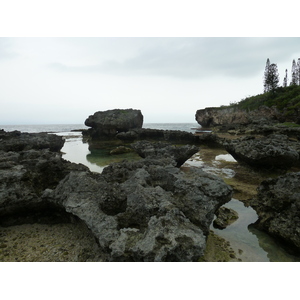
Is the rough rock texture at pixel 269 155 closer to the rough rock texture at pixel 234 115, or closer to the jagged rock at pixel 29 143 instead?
the jagged rock at pixel 29 143

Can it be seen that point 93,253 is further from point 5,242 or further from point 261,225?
point 261,225

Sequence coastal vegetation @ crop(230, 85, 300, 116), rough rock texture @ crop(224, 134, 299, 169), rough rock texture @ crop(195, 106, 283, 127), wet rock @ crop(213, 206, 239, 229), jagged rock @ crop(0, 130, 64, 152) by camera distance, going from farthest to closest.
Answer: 1. rough rock texture @ crop(195, 106, 283, 127)
2. coastal vegetation @ crop(230, 85, 300, 116)
3. jagged rock @ crop(0, 130, 64, 152)
4. rough rock texture @ crop(224, 134, 299, 169)
5. wet rock @ crop(213, 206, 239, 229)

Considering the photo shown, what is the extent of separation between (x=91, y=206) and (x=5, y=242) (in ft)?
6.48

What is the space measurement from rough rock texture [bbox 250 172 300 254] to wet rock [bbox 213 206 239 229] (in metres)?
0.63

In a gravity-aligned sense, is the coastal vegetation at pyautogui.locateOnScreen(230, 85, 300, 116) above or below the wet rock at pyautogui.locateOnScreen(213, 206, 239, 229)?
above

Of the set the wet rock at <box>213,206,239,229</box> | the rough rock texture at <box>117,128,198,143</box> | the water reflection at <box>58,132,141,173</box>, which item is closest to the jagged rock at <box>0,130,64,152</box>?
the water reflection at <box>58,132,141,173</box>

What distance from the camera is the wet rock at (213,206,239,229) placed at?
5281 mm

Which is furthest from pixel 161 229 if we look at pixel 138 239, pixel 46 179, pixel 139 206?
pixel 46 179

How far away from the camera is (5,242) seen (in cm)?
429

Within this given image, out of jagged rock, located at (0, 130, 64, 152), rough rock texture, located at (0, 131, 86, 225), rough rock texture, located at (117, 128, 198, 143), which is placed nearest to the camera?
A: rough rock texture, located at (0, 131, 86, 225)

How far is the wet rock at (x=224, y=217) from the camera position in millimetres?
5281

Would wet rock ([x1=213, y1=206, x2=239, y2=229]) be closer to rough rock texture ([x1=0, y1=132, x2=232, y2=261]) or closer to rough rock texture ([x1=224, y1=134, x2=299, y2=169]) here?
rough rock texture ([x1=0, y1=132, x2=232, y2=261])

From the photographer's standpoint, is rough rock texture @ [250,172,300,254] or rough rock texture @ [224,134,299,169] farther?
rough rock texture @ [224,134,299,169]

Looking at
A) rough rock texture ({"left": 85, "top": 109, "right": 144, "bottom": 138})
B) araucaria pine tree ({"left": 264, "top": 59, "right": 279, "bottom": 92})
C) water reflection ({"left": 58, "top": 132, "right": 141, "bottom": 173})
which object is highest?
araucaria pine tree ({"left": 264, "top": 59, "right": 279, "bottom": 92})
